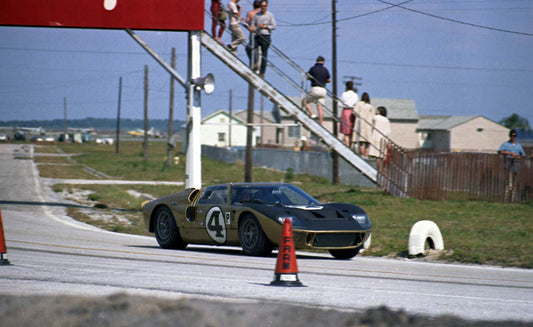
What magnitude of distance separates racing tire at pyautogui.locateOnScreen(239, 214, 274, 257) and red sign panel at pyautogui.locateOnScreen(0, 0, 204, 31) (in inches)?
370

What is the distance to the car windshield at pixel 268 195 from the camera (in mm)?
12109

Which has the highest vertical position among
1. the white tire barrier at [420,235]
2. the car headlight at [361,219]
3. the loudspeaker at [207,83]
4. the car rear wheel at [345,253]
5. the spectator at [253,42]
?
the spectator at [253,42]

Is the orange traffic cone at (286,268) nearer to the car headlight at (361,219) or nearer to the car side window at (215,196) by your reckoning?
the car headlight at (361,219)

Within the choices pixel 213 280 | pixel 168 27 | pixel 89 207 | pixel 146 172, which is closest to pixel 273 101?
pixel 168 27

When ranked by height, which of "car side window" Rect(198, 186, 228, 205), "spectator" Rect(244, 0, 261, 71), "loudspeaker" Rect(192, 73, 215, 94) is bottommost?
"car side window" Rect(198, 186, 228, 205)

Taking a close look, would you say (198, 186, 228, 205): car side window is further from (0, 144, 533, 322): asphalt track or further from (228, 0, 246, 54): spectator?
(228, 0, 246, 54): spectator

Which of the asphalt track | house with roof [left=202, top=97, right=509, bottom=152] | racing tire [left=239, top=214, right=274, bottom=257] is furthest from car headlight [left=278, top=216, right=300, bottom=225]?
house with roof [left=202, top=97, right=509, bottom=152]

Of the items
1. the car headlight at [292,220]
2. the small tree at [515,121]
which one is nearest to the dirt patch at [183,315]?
the car headlight at [292,220]

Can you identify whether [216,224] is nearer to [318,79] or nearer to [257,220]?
[257,220]

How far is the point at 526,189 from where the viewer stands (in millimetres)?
20297

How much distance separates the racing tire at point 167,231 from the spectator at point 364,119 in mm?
9658

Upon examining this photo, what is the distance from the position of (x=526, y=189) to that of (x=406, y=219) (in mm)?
4988

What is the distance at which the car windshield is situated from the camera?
1211cm

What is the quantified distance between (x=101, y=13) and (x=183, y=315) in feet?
49.6
